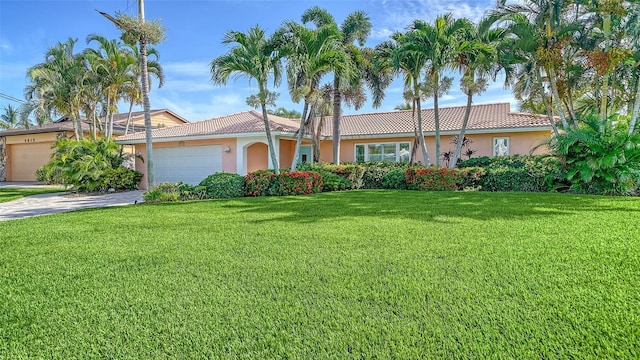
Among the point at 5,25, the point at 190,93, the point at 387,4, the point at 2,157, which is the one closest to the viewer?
the point at 387,4

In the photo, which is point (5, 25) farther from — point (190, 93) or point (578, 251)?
point (578, 251)

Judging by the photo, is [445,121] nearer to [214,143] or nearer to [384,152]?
[384,152]

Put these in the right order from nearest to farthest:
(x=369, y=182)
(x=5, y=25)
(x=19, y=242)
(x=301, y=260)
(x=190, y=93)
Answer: (x=301, y=260), (x=19, y=242), (x=369, y=182), (x=5, y=25), (x=190, y=93)

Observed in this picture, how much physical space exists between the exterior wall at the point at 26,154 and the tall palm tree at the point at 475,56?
26395mm

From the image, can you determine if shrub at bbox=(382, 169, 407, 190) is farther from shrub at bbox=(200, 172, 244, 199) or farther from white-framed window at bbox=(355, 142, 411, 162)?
shrub at bbox=(200, 172, 244, 199)

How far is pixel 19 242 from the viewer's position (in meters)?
6.11

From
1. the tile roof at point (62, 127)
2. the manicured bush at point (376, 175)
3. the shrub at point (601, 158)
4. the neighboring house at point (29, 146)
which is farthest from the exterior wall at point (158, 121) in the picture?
the shrub at point (601, 158)

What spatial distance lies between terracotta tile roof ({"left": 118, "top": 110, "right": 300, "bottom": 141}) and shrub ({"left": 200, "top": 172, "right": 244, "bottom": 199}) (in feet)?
13.9

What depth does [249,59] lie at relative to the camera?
1207 centimetres

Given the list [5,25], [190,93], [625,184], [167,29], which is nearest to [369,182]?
[625,184]

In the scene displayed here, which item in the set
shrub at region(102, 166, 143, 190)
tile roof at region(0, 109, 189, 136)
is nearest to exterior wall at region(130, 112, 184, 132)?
tile roof at region(0, 109, 189, 136)

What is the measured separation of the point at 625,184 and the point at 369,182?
892 cm

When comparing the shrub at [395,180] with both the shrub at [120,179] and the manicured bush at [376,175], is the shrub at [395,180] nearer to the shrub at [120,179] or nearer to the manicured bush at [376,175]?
the manicured bush at [376,175]

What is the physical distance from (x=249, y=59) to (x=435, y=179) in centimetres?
846
